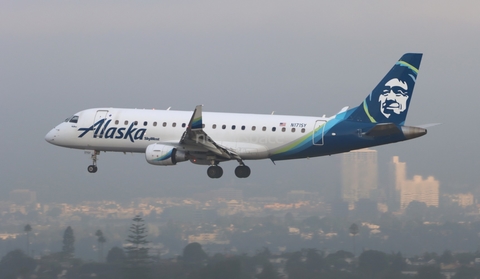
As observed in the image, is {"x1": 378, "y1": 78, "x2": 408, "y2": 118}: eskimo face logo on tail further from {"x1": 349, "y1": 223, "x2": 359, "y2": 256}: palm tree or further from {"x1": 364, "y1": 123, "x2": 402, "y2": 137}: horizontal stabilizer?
{"x1": 349, "y1": 223, "x2": 359, "y2": 256}: palm tree

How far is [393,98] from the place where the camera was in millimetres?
52562

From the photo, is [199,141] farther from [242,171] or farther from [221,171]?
[242,171]

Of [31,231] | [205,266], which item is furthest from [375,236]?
[31,231]

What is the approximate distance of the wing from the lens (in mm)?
51906

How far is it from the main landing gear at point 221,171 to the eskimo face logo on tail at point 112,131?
17.3ft

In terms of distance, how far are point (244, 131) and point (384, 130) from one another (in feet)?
30.8

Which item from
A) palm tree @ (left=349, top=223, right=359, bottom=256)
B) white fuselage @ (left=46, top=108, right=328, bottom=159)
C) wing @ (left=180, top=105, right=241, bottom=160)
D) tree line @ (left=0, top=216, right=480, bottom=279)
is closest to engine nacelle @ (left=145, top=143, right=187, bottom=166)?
wing @ (left=180, top=105, right=241, bottom=160)

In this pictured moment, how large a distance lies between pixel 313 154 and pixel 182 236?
12.9 m

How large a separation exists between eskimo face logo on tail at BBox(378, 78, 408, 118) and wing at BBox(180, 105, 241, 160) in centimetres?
1023

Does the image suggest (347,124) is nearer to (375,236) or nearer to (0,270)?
(375,236)

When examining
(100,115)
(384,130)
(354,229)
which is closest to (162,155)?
(100,115)

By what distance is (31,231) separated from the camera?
62.3 meters

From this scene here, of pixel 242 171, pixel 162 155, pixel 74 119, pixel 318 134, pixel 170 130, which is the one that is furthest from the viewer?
pixel 74 119

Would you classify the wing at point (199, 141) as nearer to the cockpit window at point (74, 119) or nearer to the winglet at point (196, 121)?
the winglet at point (196, 121)
